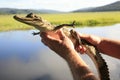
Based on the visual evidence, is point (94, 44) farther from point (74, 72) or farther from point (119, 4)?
point (119, 4)

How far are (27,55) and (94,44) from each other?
2285 centimetres

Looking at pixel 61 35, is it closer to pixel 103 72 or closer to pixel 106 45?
pixel 106 45

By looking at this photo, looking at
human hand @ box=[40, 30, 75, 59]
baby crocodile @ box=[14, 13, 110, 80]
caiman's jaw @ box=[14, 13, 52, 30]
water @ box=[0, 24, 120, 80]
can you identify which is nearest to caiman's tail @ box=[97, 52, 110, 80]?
baby crocodile @ box=[14, 13, 110, 80]

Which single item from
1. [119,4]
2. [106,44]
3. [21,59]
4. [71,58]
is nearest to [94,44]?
[106,44]

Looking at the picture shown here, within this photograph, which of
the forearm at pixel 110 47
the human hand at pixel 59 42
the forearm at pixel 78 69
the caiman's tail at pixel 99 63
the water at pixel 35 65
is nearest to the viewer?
the forearm at pixel 78 69

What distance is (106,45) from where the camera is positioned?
488 cm

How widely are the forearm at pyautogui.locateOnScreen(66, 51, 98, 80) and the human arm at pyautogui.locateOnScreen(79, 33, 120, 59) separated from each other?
952 mm

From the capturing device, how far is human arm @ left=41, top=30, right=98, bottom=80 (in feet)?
12.4

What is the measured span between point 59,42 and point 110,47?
0.82 metres

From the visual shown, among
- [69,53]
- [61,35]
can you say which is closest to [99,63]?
[61,35]

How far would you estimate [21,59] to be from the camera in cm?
2705

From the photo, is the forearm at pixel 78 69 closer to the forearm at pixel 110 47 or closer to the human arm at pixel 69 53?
the human arm at pixel 69 53

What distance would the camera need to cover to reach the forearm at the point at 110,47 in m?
4.75

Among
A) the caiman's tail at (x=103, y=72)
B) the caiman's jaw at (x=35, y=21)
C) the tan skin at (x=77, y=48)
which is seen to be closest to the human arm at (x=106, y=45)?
the tan skin at (x=77, y=48)
